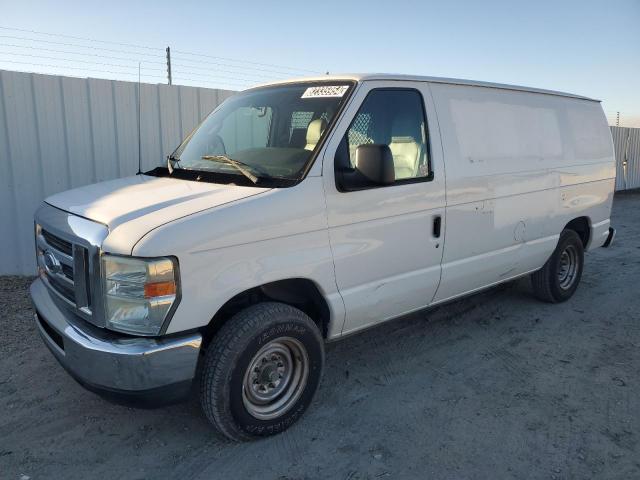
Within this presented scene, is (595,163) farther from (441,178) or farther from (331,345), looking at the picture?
(331,345)

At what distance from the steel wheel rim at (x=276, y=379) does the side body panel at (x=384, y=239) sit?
443 mm

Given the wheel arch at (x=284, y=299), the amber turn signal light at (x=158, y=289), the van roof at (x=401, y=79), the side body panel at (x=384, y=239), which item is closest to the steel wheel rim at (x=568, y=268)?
the van roof at (x=401, y=79)

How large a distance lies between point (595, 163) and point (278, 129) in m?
3.93

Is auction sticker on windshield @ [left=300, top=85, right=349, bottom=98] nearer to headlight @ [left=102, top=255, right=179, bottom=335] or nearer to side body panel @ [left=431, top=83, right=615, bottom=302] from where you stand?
side body panel @ [left=431, top=83, right=615, bottom=302]

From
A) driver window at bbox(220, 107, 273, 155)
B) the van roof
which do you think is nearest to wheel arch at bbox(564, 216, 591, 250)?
the van roof

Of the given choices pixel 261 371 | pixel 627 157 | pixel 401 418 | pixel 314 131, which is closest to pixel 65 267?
pixel 261 371

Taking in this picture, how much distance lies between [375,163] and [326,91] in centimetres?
76

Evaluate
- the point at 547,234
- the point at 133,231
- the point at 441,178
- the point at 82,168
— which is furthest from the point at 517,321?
the point at 82,168

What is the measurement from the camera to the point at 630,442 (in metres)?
3.15

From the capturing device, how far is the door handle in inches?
152

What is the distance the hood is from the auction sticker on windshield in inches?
36.7

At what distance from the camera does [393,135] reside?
12.1ft

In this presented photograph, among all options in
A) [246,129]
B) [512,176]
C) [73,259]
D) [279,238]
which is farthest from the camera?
[512,176]

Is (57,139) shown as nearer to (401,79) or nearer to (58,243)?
(58,243)
